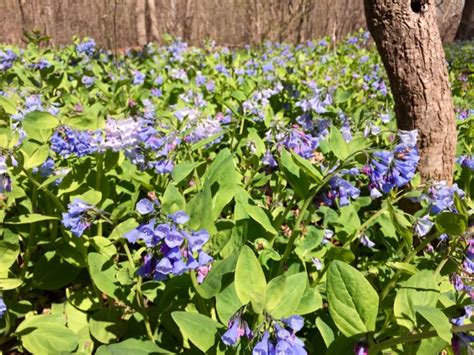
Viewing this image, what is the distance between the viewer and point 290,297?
1198 mm

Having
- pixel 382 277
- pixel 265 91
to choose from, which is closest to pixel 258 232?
pixel 382 277

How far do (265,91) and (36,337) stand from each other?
6.81ft

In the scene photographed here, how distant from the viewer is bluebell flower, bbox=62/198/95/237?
4.62 ft

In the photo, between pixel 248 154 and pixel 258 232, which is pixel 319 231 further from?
pixel 248 154

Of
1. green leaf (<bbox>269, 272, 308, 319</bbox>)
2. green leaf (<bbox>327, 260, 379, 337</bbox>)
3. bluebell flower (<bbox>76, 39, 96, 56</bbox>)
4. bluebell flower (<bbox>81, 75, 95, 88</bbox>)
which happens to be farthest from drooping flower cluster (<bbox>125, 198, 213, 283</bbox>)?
bluebell flower (<bbox>76, 39, 96, 56</bbox>)

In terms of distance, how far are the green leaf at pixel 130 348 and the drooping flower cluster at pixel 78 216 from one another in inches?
13.9

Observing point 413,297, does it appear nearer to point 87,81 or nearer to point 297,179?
point 297,179

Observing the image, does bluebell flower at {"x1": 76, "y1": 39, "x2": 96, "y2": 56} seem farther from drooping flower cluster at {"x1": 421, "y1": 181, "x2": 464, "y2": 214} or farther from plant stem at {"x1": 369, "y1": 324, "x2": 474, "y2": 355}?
plant stem at {"x1": 369, "y1": 324, "x2": 474, "y2": 355}

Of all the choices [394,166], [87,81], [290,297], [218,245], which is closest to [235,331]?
[290,297]

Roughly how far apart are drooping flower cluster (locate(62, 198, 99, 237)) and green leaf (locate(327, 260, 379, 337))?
75 centimetres

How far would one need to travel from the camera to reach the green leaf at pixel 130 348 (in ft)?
4.14

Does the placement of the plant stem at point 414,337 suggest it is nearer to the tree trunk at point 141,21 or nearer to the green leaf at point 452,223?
the green leaf at point 452,223

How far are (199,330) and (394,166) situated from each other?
2.59 ft

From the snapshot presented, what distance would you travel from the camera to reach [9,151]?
1488mm
